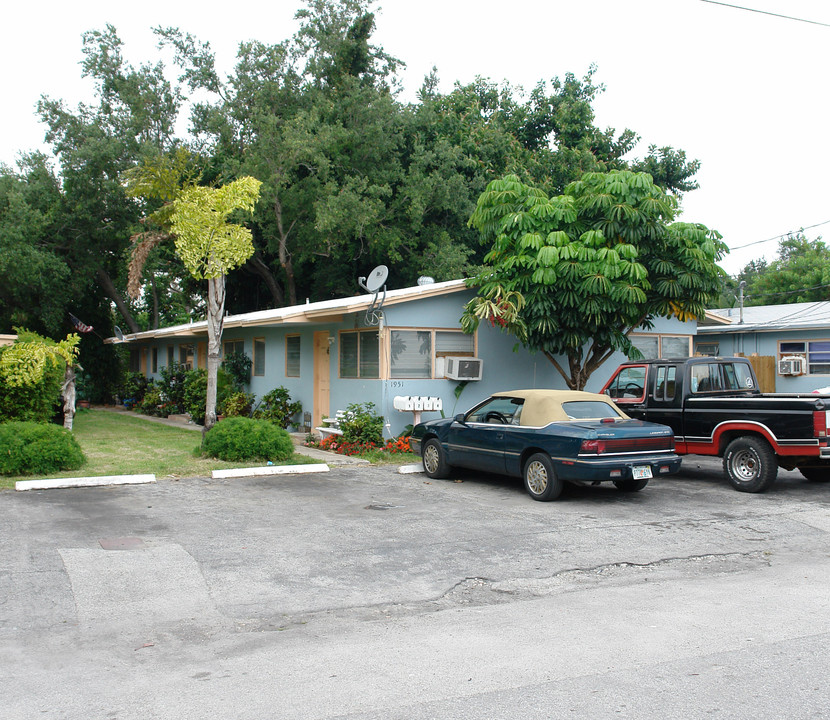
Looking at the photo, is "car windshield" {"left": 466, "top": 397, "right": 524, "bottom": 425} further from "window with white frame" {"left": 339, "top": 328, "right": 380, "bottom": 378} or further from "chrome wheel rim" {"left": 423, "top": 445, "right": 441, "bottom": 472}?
"window with white frame" {"left": 339, "top": 328, "right": 380, "bottom": 378}

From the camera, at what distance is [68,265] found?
3055 centimetres

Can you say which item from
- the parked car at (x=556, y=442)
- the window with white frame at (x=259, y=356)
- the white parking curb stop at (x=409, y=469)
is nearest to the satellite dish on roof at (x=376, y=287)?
the white parking curb stop at (x=409, y=469)

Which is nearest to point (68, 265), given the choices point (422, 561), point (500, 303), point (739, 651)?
point (500, 303)

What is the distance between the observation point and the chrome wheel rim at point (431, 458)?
12.9m

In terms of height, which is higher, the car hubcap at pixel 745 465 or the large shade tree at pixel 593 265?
the large shade tree at pixel 593 265

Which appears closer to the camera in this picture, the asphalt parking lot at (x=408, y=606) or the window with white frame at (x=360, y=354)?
the asphalt parking lot at (x=408, y=606)

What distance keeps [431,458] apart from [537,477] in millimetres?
2579

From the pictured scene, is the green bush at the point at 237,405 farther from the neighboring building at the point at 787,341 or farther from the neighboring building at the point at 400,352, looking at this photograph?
the neighboring building at the point at 787,341

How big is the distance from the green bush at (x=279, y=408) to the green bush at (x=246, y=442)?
4.64 metres

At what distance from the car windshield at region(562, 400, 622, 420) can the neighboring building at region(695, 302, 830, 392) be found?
11396 mm

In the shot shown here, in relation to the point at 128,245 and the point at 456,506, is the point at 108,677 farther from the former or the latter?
the point at 128,245

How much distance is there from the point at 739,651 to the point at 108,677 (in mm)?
3964

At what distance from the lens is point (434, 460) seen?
1297 centimetres

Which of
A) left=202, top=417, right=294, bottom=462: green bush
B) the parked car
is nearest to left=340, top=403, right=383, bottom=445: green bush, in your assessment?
left=202, top=417, right=294, bottom=462: green bush
